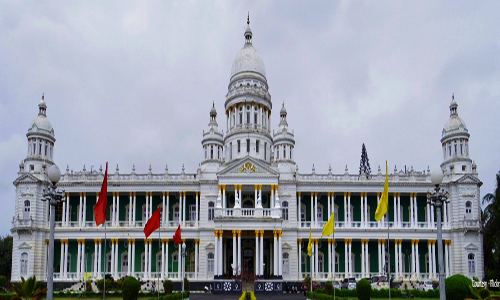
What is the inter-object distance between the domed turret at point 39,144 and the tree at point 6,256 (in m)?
17.3

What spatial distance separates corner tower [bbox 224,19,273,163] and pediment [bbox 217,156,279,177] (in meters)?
4.32

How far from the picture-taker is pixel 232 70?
2660 inches

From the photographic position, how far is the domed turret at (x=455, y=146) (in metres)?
58.9

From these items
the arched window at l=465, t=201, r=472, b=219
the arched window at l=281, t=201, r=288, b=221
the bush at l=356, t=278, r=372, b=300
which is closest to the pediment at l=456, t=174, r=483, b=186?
the arched window at l=465, t=201, r=472, b=219

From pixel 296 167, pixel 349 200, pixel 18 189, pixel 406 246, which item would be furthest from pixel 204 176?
pixel 406 246

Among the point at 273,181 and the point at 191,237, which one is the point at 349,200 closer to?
the point at 273,181

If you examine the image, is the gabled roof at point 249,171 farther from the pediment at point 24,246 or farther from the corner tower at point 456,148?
the pediment at point 24,246

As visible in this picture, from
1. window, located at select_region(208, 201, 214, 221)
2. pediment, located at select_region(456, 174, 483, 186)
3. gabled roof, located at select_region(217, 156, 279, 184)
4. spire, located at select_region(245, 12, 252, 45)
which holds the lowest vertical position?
window, located at select_region(208, 201, 214, 221)

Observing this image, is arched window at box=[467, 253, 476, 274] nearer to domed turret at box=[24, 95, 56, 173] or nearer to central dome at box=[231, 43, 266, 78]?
central dome at box=[231, 43, 266, 78]

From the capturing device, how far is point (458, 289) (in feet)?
75.0

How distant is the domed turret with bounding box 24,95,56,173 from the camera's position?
5819 cm

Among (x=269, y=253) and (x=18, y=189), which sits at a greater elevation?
(x=18, y=189)

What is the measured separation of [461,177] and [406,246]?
989cm

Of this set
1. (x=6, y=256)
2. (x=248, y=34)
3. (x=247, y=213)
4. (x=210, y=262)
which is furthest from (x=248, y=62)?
(x=6, y=256)
